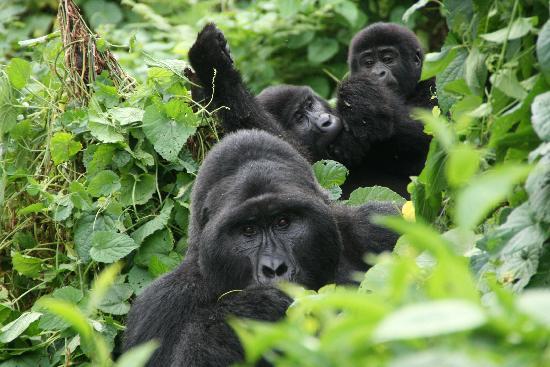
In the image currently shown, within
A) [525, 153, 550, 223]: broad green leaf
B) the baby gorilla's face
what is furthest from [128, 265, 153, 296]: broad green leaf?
[525, 153, 550, 223]: broad green leaf

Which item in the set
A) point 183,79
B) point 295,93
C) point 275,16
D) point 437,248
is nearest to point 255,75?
point 275,16

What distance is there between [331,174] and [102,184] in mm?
1097

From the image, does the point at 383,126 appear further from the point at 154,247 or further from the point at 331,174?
the point at 154,247

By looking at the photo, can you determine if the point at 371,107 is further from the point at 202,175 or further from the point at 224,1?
the point at 224,1

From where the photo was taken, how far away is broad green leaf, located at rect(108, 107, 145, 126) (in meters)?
4.65

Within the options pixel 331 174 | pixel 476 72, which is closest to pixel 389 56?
pixel 331 174

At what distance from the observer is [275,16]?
862 cm

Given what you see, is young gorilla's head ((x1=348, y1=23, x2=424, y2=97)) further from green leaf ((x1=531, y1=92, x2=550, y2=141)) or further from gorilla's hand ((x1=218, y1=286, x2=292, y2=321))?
green leaf ((x1=531, y1=92, x2=550, y2=141))

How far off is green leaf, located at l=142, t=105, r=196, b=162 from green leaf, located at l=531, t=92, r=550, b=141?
2399 mm

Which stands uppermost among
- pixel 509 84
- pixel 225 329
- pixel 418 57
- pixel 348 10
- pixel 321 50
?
pixel 509 84

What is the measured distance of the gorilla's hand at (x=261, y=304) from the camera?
11.3ft

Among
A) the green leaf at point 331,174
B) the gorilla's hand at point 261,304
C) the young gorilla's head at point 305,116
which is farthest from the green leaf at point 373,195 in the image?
the gorilla's hand at point 261,304

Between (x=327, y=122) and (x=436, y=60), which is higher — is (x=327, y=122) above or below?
below

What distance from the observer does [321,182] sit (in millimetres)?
4922
